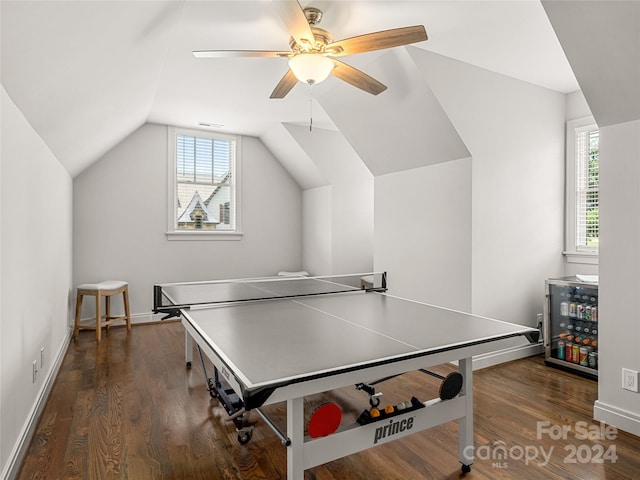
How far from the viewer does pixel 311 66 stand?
7.26 ft

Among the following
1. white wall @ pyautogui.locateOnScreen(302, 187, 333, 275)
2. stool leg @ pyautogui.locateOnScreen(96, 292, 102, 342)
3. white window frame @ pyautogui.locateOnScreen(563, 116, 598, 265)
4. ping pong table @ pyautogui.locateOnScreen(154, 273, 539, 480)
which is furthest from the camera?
white wall @ pyautogui.locateOnScreen(302, 187, 333, 275)

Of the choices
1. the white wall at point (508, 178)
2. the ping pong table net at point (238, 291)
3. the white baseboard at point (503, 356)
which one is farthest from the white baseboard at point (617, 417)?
the ping pong table net at point (238, 291)

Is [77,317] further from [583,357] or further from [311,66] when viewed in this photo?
[583,357]

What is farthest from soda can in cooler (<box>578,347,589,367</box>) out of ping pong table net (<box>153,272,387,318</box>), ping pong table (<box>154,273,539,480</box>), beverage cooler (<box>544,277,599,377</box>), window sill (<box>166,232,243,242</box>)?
window sill (<box>166,232,243,242</box>)

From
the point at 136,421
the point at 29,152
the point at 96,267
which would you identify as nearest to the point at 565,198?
the point at 136,421

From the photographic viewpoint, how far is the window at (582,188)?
3.67m

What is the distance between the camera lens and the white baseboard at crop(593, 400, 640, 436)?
2.24 metres

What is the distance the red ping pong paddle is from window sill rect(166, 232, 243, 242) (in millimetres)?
4311

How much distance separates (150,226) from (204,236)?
2.31 ft

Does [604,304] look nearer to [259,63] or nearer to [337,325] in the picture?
[337,325]

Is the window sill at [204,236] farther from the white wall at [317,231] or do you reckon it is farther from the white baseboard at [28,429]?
the white baseboard at [28,429]

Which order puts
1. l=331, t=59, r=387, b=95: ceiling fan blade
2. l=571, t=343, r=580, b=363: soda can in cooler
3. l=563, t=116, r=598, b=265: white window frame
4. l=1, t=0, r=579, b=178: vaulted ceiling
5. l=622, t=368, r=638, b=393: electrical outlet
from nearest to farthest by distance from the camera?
l=1, t=0, r=579, b=178: vaulted ceiling, l=622, t=368, r=638, b=393: electrical outlet, l=331, t=59, r=387, b=95: ceiling fan blade, l=571, t=343, r=580, b=363: soda can in cooler, l=563, t=116, r=598, b=265: white window frame

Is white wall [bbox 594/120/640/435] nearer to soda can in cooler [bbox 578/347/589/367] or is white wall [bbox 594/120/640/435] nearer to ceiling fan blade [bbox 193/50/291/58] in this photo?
soda can in cooler [bbox 578/347/589/367]

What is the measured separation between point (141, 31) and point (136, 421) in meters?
2.32
